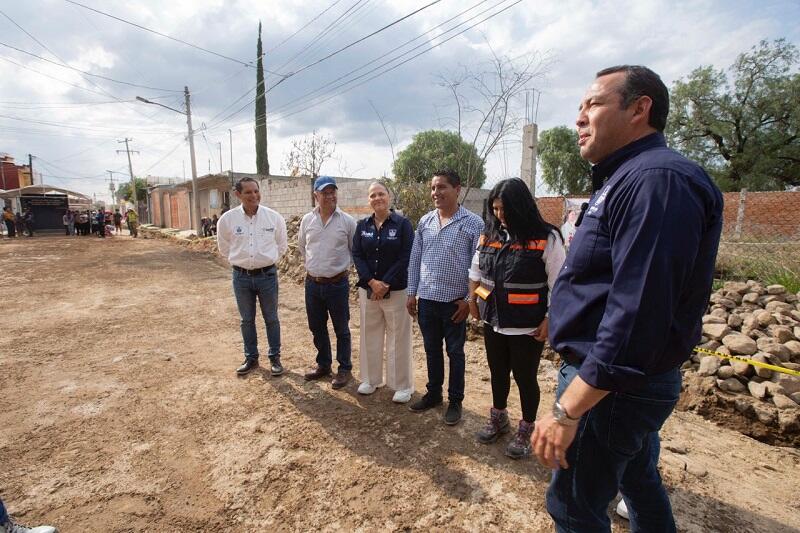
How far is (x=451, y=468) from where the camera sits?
259 centimetres

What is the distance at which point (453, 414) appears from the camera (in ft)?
10.2

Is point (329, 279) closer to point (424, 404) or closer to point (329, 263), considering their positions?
point (329, 263)

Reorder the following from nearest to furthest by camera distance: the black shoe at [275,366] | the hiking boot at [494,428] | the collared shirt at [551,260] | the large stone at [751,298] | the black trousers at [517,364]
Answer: the collared shirt at [551,260] → the black trousers at [517,364] → the hiking boot at [494,428] → the black shoe at [275,366] → the large stone at [751,298]

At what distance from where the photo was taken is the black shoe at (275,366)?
4035mm

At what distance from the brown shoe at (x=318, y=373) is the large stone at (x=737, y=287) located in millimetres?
4322

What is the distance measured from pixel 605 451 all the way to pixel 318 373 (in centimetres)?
304

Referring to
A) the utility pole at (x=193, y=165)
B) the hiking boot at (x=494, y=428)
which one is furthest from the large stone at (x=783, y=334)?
the utility pole at (x=193, y=165)

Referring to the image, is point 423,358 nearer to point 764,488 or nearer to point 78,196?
point 764,488

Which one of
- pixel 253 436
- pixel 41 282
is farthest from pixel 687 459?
pixel 41 282

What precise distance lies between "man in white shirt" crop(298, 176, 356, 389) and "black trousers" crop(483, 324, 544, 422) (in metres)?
1.48

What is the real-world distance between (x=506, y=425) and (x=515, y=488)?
574mm

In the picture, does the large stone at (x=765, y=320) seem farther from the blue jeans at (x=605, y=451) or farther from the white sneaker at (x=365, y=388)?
the white sneaker at (x=365, y=388)

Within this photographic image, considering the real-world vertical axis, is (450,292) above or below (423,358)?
above

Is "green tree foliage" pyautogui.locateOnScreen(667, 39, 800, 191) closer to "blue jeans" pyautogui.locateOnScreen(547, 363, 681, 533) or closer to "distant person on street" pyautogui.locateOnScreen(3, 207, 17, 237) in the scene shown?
"blue jeans" pyautogui.locateOnScreen(547, 363, 681, 533)
